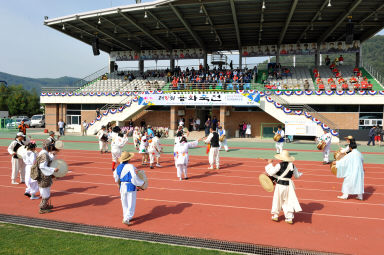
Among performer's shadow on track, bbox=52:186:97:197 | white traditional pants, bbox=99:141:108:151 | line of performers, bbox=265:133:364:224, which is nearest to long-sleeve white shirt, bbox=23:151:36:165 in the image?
performer's shadow on track, bbox=52:186:97:197

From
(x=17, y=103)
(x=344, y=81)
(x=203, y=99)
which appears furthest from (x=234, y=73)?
(x=17, y=103)

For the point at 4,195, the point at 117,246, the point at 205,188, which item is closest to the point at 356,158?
the point at 205,188

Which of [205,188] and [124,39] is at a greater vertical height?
[124,39]

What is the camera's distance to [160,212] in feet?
22.9

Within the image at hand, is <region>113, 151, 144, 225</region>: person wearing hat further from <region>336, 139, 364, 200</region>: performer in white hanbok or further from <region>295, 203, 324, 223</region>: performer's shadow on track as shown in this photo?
<region>336, 139, 364, 200</region>: performer in white hanbok

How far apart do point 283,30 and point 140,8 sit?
15.0 m

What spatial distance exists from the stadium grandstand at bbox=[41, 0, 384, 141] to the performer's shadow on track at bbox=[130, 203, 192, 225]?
57.0ft

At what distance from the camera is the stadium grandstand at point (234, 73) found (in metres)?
24.1

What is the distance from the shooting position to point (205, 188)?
9.23m

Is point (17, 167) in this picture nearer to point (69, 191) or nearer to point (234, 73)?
point (69, 191)

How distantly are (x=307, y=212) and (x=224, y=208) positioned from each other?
7.14 ft

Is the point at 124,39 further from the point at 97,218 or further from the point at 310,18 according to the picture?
the point at 97,218

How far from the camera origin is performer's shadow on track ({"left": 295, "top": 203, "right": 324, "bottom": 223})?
6.58 metres

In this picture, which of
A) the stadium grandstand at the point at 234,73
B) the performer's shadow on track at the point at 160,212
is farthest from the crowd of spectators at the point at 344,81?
the performer's shadow on track at the point at 160,212
